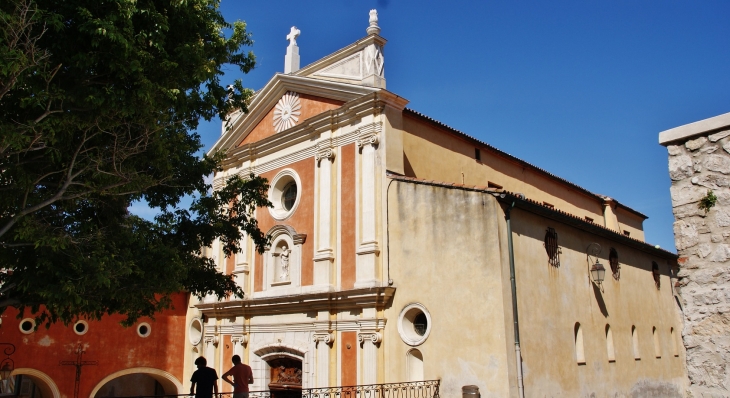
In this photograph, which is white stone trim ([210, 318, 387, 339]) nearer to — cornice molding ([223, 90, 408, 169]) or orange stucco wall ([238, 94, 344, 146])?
cornice molding ([223, 90, 408, 169])

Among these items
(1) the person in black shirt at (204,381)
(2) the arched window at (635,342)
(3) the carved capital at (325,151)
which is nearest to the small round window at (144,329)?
(3) the carved capital at (325,151)

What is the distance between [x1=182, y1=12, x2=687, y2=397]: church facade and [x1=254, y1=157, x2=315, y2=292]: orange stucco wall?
2.1 inches

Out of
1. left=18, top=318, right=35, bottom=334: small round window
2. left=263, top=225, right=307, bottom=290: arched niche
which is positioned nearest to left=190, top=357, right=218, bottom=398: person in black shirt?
left=263, top=225, right=307, bottom=290: arched niche

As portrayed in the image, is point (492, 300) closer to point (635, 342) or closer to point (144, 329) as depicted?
point (635, 342)

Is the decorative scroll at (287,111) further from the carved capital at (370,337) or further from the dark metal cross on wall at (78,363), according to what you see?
the dark metal cross on wall at (78,363)

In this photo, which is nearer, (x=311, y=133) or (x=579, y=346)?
(x=579, y=346)

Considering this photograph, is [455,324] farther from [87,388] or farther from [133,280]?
[87,388]

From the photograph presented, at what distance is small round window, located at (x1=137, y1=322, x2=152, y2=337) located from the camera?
21047mm

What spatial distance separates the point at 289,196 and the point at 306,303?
4029 mm

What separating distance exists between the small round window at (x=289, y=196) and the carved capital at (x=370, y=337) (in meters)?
5.58

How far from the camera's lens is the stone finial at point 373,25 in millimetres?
17516

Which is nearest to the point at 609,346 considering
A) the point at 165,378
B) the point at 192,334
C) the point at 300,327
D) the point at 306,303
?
the point at 306,303

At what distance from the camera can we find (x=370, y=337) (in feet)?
50.2

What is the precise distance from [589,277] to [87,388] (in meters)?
15.6
